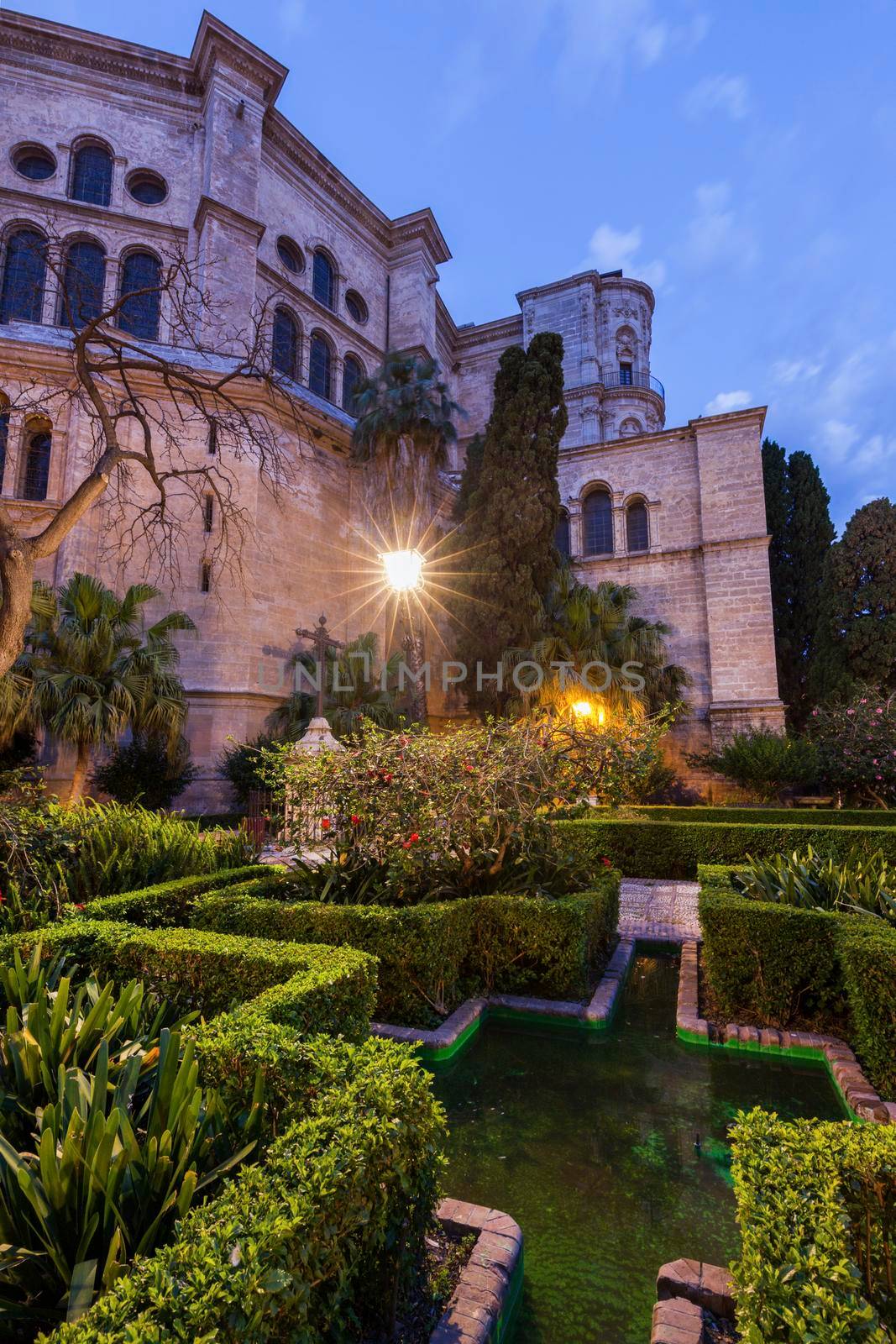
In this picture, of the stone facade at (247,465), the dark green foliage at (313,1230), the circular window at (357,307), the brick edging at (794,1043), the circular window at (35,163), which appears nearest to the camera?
the dark green foliage at (313,1230)

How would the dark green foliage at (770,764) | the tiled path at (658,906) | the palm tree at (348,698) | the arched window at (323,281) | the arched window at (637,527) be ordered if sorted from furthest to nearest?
1. the arched window at (323,281)
2. the arched window at (637,527)
3. the palm tree at (348,698)
4. the dark green foliage at (770,764)
5. the tiled path at (658,906)

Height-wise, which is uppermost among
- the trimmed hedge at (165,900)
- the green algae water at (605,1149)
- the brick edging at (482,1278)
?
the trimmed hedge at (165,900)

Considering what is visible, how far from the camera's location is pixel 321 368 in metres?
24.2

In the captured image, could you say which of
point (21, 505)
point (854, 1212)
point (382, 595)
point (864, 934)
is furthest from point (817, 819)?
point (21, 505)

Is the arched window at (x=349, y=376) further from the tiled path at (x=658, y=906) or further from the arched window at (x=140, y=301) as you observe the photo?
the tiled path at (x=658, y=906)

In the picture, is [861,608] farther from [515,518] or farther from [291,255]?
[291,255]

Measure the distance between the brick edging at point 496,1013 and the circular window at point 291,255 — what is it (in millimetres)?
25469

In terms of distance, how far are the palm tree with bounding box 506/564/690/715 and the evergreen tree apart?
0.59 meters

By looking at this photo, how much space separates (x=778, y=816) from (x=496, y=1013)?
8.58m

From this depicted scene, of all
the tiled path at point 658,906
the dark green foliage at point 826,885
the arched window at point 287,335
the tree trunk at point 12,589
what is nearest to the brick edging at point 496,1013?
the dark green foliage at point 826,885

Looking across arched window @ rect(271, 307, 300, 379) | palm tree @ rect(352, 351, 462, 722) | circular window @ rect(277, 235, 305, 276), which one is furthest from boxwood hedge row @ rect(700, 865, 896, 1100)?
circular window @ rect(277, 235, 305, 276)

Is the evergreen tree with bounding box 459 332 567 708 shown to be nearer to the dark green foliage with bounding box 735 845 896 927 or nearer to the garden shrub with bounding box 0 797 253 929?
the garden shrub with bounding box 0 797 253 929

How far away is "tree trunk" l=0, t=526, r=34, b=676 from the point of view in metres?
5.01

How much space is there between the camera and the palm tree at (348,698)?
16.3m
